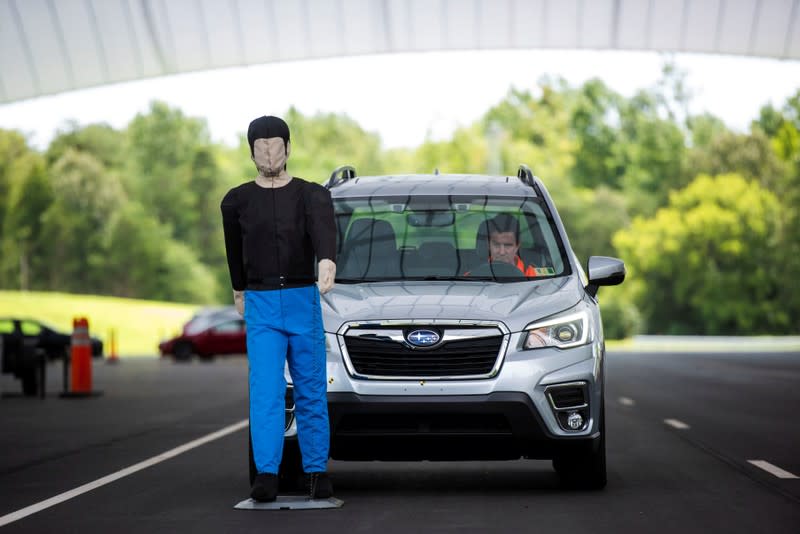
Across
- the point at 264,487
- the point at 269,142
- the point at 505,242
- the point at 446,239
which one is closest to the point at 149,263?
the point at 446,239

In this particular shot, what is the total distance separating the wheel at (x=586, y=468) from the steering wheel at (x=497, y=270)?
44.8 inches

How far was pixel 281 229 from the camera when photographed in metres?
9.54

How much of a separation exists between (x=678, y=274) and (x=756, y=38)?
65788 millimetres

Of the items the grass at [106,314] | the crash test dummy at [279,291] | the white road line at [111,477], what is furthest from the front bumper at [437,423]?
the grass at [106,314]

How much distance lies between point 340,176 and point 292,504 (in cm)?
364

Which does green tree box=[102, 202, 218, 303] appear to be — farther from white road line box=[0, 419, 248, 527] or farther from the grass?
white road line box=[0, 419, 248, 527]

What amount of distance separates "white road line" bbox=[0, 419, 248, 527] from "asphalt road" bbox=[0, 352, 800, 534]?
6 centimetres

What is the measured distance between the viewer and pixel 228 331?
167ft

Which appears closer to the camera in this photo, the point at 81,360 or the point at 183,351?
the point at 81,360

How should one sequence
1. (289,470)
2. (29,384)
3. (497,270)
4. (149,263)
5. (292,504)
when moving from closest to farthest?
(292,504)
(289,470)
(497,270)
(29,384)
(149,263)

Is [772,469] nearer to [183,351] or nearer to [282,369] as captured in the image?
[282,369]

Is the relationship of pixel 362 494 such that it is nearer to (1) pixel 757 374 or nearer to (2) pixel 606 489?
(2) pixel 606 489

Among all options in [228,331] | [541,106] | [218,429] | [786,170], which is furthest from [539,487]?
[541,106]

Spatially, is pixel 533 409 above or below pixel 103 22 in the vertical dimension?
below
